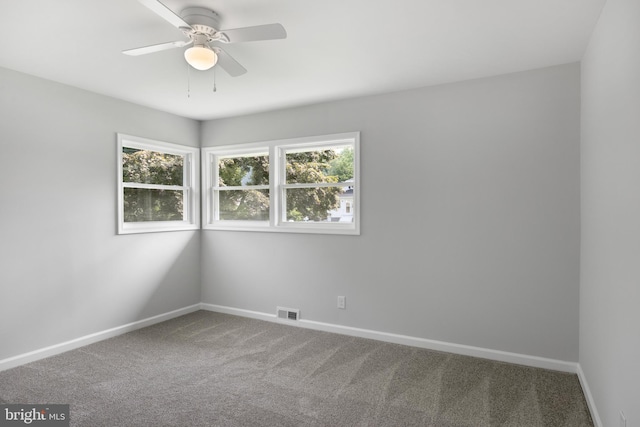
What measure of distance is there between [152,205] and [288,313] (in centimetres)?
201

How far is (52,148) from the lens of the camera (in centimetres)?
326

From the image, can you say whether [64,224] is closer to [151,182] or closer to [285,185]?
[151,182]

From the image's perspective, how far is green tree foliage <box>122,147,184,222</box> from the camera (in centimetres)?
402

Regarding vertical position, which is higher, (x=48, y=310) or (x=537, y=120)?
(x=537, y=120)

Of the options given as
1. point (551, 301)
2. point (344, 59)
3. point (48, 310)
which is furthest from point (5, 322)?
point (551, 301)

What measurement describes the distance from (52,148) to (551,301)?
4.42 m

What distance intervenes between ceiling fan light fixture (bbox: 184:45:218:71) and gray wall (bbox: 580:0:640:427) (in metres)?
2.07

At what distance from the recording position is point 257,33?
201 centimetres

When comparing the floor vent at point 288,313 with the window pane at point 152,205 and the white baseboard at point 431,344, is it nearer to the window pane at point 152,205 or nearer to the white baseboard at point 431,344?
the white baseboard at point 431,344

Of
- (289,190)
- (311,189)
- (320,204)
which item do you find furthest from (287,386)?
(289,190)

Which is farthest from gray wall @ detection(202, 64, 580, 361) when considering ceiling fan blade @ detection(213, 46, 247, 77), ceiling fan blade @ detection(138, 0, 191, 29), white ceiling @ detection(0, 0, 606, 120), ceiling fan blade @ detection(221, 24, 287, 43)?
ceiling fan blade @ detection(138, 0, 191, 29)

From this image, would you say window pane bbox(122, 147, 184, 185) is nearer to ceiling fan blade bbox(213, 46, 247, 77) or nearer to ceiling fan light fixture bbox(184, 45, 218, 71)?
ceiling fan blade bbox(213, 46, 247, 77)

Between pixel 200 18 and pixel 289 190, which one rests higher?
pixel 200 18

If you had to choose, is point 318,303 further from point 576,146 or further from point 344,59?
point 576,146
